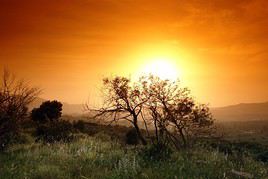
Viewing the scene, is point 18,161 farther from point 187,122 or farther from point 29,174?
point 187,122

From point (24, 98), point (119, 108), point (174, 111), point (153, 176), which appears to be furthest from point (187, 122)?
point (153, 176)

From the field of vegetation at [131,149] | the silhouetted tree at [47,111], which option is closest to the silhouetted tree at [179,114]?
the field of vegetation at [131,149]

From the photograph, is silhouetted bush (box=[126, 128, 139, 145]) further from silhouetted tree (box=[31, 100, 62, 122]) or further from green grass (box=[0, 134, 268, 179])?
green grass (box=[0, 134, 268, 179])

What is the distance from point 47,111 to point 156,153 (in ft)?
109

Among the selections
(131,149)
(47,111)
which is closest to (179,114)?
(131,149)

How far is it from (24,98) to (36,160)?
5.06 meters

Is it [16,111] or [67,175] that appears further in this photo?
[16,111]

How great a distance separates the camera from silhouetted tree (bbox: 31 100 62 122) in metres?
42.0

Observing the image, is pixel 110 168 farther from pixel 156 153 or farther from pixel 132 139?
pixel 132 139

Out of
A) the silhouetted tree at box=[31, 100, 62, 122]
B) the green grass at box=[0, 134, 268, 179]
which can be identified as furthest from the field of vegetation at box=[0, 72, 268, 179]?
the silhouetted tree at box=[31, 100, 62, 122]

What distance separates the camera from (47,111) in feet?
139

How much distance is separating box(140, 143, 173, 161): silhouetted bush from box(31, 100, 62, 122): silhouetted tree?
1232 inches

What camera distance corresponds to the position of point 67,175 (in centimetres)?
820

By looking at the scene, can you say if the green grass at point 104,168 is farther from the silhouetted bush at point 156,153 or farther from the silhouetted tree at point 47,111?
the silhouetted tree at point 47,111
